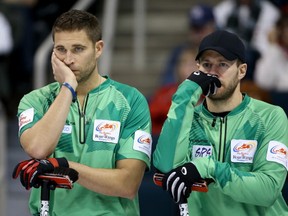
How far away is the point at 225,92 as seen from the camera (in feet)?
17.8

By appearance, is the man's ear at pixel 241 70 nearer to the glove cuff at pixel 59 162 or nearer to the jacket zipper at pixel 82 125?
the jacket zipper at pixel 82 125

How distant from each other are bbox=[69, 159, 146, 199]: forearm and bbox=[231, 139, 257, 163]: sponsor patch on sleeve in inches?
21.1

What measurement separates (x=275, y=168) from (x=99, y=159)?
3.19 feet

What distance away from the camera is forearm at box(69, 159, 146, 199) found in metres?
5.28

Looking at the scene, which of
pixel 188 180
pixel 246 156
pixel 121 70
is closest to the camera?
pixel 188 180

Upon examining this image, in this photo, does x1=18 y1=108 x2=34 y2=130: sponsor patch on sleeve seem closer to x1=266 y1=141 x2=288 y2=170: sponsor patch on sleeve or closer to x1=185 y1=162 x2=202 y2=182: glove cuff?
x1=185 y1=162 x2=202 y2=182: glove cuff

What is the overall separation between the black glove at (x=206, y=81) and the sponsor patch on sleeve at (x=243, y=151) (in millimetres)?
321

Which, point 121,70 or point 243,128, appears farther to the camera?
point 121,70

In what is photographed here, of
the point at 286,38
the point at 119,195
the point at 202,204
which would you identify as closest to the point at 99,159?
the point at 119,195

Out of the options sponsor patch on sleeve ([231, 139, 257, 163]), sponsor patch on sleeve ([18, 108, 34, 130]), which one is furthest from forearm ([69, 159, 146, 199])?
sponsor patch on sleeve ([231, 139, 257, 163])

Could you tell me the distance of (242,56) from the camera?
5.49m

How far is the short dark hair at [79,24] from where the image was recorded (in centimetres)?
550

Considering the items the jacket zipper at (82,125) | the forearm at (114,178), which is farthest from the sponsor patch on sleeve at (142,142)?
the jacket zipper at (82,125)

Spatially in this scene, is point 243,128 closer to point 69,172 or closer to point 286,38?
point 69,172
